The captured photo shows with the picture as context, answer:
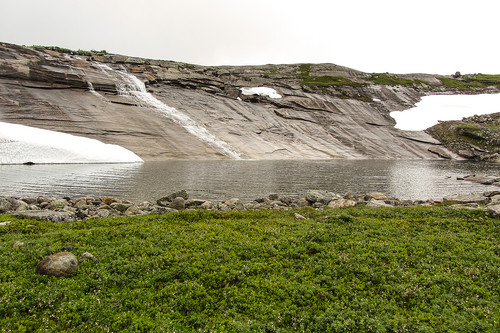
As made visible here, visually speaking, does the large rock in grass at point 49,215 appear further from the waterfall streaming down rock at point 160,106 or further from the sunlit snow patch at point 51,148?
the waterfall streaming down rock at point 160,106

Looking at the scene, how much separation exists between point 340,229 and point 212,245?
590 centimetres

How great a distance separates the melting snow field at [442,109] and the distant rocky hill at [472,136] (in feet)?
15.4

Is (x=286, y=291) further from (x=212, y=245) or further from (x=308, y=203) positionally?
(x=308, y=203)

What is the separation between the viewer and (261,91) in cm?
10344

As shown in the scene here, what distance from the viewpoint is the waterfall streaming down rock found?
67438mm

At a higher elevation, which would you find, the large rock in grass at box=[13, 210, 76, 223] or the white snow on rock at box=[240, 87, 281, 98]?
the white snow on rock at box=[240, 87, 281, 98]

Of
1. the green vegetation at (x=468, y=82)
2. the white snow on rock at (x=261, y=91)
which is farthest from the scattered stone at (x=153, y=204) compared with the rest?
the green vegetation at (x=468, y=82)

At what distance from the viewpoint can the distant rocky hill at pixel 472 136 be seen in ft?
269

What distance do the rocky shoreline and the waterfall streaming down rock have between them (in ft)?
143

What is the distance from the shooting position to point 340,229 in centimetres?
1310

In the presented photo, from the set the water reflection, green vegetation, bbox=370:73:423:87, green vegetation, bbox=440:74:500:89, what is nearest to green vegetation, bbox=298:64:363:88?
green vegetation, bbox=370:73:423:87

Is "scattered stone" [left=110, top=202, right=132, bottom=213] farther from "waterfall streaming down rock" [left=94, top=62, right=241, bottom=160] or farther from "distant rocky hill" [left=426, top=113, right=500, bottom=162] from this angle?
"distant rocky hill" [left=426, top=113, right=500, bottom=162]

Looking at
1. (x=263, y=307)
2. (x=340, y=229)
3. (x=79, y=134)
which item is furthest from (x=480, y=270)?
(x=79, y=134)

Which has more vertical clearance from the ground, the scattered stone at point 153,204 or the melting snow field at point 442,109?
the melting snow field at point 442,109
